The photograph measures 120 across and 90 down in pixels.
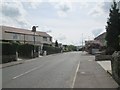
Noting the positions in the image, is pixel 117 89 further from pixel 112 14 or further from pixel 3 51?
pixel 112 14

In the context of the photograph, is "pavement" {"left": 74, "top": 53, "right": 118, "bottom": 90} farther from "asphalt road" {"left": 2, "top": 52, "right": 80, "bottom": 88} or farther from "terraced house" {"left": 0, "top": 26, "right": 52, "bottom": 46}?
"terraced house" {"left": 0, "top": 26, "right": 52, "bottom": 46}

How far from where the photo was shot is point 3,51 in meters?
41.2

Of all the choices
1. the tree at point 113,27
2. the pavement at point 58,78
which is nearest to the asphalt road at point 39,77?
the pavement at point 58,78

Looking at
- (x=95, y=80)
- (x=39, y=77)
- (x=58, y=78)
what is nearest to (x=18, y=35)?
(x=39, y=77)

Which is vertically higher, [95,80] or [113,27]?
[113,27]

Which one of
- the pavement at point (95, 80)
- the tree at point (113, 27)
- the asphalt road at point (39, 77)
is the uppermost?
the tree at point (113, 27)

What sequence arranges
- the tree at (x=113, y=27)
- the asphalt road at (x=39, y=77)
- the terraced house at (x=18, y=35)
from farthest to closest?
the terraced house at (x=18, y=35), the tree at (x=113, y=27), the asphalt road at (x=39, y=77)

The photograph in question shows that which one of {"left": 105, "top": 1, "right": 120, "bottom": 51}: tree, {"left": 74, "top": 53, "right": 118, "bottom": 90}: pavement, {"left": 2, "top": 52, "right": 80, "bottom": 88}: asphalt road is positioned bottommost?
{"left": 74, "top": 53, "right": 118, "bottom": 90}: pavement

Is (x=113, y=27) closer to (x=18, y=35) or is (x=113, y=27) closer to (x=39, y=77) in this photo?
(x=39, y=77)

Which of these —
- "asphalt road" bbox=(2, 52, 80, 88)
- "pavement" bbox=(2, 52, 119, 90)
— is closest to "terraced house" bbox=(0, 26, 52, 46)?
"asphalt road" bbox=(2, 52, 80, 88)

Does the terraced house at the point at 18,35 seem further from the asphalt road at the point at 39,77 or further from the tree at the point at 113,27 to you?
the asphalt road at the point at 39,77

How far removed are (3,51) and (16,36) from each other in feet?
194

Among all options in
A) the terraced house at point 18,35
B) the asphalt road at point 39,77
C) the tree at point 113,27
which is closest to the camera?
the asphalt road at point 39,77

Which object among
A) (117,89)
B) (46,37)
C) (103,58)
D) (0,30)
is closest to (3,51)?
(103,58)
